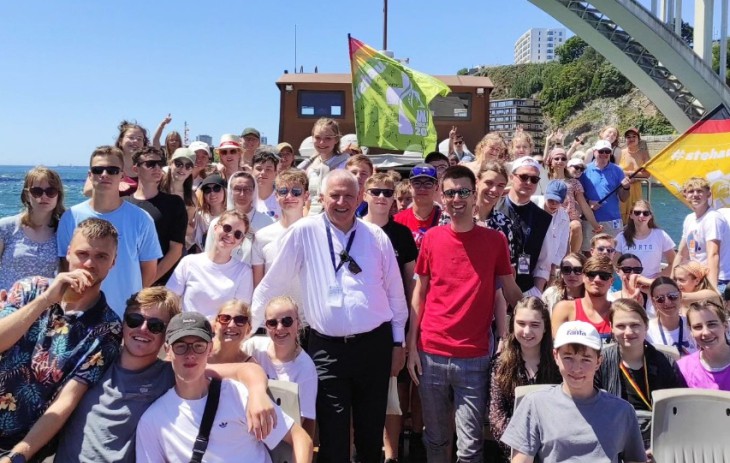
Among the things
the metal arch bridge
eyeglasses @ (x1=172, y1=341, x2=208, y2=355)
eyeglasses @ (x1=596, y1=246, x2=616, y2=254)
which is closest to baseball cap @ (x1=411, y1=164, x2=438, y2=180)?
eyeglasses @ (x1=596, y1=246, x2=616, y2=254)

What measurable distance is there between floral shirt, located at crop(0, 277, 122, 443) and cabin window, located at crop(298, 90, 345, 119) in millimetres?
7693

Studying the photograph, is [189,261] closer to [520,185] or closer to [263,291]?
[263,291]

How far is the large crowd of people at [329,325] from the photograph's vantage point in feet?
7.55

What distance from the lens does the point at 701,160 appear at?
558 centimetres

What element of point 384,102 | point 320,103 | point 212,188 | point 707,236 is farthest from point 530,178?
point 320,103

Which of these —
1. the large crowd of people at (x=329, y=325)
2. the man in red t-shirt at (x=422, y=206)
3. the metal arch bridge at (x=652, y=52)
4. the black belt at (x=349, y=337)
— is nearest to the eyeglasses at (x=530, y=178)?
the large crowd of people at (x=329, y=325)

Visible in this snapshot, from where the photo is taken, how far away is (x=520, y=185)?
3646 mm

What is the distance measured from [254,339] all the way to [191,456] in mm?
898

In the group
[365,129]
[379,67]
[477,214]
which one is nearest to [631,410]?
[477,214]

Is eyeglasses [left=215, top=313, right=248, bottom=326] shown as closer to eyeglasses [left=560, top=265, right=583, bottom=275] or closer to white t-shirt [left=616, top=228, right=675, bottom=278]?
eyeglasses [left=560, top=265, right=583, bottom=275]

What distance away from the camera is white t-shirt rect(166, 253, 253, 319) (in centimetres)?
333

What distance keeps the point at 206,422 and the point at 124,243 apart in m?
1.33

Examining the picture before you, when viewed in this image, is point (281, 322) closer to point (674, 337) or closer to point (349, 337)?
point (349, 337)

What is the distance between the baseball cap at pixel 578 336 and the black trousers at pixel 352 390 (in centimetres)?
91
